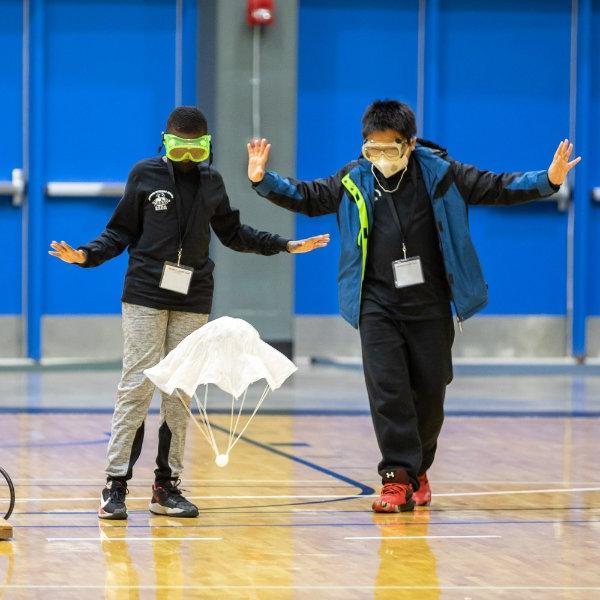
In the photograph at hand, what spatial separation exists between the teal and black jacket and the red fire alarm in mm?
6948

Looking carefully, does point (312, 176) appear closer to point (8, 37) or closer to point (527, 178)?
point (8, 37)

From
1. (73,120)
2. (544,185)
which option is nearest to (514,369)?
(73,120)

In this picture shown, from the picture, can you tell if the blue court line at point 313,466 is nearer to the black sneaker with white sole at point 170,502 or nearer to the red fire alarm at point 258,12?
the black sneaker with white sole at point 170,502

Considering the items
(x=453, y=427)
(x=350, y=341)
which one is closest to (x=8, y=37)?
(x=350, y=341)

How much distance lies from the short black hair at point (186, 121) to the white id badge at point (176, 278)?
1.87 feet

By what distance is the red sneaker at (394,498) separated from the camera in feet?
20.3

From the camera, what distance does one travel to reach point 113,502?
5953 millimetres

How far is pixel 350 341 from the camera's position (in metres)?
14.5

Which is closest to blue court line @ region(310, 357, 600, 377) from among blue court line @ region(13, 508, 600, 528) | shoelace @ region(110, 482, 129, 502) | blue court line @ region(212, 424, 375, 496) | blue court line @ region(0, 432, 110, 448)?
blue court line @ region(212, 424, 375, 496)

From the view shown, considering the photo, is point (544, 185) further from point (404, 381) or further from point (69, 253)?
point (69, 253)

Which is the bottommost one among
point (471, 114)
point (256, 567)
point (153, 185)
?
point (256, 567)

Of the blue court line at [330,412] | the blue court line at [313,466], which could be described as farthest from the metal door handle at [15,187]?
the blue court line at [313,466]

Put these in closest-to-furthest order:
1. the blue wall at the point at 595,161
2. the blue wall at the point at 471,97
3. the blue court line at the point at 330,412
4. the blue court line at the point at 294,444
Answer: the blue court line at the point at 294,444, the blue court line at the point at 330,412, the blue wall at the point at 471,97, the blue wall at the point at 595,161

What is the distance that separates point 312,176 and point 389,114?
8000 mm
